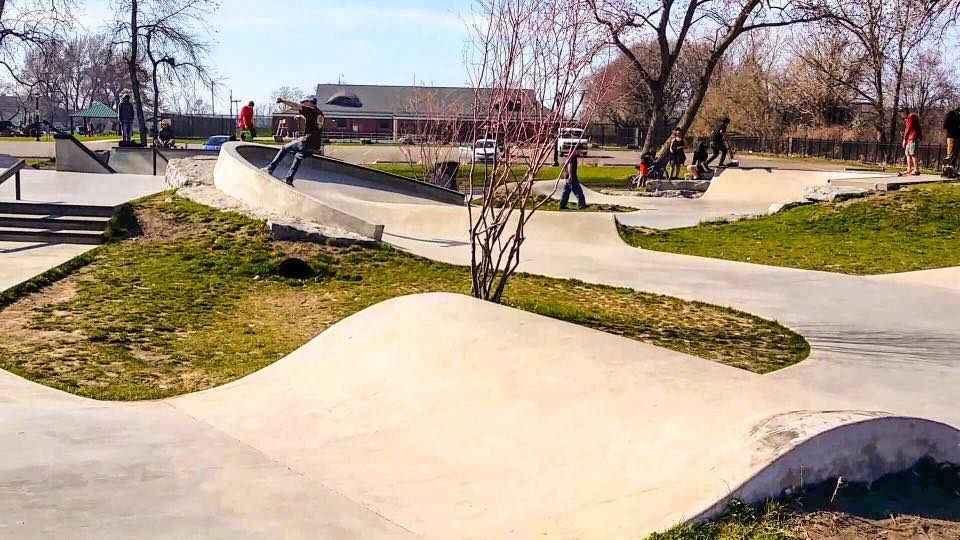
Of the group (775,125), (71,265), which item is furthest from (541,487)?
(775,125)

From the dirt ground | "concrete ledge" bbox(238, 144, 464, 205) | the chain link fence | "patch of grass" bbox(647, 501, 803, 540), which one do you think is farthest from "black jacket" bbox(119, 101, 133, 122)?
the chain link fence

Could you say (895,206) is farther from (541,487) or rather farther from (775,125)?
(775,125)

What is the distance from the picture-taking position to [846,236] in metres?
17.0

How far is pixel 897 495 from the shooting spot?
4082mm

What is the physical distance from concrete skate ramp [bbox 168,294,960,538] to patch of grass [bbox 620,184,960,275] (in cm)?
874

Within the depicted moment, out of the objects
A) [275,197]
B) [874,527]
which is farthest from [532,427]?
[275,197]

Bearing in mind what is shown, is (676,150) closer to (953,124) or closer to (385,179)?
(953,124)

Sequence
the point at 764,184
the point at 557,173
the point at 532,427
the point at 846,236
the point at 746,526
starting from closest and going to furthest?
the point at 746,526, the point at 532,427, the point at 846,236, the point at 764,184, the point at 557,173

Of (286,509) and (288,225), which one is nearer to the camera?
(286,509)

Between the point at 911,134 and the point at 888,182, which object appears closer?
the point at 888,182

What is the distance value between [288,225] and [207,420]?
699 cm

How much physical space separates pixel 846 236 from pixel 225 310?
39.7 feet

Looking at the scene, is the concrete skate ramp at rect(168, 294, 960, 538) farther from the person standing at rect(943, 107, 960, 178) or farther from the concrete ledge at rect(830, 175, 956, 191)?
the person standing at rect(943, 107, 960, 178)

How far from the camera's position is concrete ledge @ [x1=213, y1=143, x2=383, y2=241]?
13.3 m
